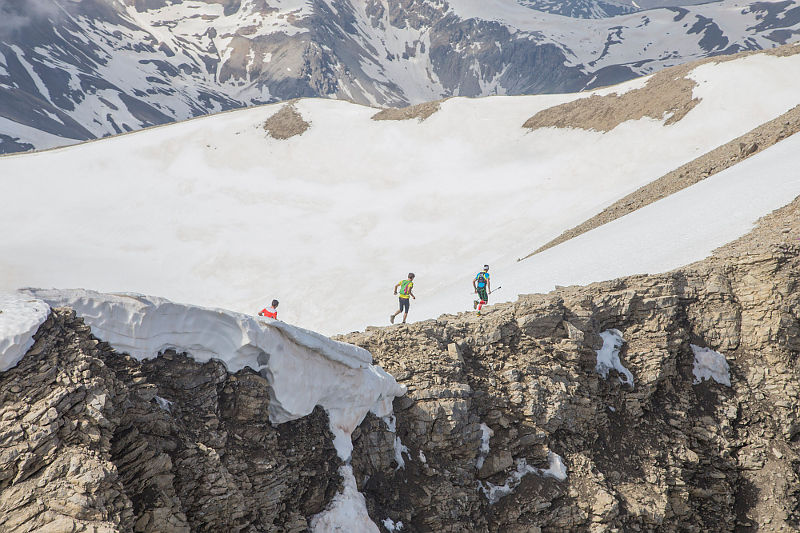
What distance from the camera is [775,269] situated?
1439 centimetres

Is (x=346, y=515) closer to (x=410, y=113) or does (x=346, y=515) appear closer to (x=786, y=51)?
(x=410, y=113)

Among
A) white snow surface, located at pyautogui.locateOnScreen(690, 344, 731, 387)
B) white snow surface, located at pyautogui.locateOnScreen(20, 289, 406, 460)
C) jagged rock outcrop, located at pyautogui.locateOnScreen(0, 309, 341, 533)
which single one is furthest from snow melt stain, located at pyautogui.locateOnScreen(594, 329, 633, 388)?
jagged rock outcrop, located at pyautogui.locateOnScreen(0, 309, 341, 533)

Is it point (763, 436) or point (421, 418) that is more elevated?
point (763, 436)

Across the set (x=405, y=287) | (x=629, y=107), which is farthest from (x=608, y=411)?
(x=629, y=107)

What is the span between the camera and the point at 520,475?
11883 mm

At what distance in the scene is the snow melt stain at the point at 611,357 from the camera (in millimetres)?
13750

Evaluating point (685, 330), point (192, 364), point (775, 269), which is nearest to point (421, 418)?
point (192, 364)

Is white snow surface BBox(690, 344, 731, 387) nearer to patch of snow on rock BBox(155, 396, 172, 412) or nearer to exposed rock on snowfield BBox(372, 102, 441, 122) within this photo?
patch of snow on rock BBox(155, 396, 172, 412)

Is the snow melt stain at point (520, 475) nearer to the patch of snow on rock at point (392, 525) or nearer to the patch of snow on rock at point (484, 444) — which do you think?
the patch of snow on rock at point (484, 444)

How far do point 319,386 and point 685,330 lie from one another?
993 centimetres

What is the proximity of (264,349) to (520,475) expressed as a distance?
6.32 metres

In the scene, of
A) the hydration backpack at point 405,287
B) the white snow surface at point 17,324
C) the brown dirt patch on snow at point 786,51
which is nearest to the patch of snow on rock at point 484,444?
the hydration backpack at point 405,287

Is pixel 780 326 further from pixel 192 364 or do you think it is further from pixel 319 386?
pixel 192 364

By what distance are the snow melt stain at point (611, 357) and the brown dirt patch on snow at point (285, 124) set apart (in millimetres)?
40691
